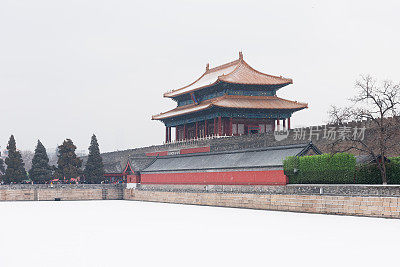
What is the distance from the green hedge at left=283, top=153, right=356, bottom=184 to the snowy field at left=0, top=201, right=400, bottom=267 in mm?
3941

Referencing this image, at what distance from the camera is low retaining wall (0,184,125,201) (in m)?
57.1

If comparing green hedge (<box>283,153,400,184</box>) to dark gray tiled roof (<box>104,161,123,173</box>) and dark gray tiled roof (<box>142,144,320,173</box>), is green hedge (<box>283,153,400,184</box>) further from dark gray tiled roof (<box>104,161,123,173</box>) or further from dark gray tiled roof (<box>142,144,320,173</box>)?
dark gray tiled roof (<box>104,161,123,173</box>)

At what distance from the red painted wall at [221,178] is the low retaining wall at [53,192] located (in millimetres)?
5261

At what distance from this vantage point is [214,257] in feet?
53.9

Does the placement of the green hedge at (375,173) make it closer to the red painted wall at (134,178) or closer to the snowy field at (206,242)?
the snowy field at (206,242)

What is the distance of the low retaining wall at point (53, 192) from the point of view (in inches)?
2247

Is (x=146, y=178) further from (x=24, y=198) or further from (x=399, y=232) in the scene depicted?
(x=399, y=232)

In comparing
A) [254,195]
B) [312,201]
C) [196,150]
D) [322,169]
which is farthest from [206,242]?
[196,150]

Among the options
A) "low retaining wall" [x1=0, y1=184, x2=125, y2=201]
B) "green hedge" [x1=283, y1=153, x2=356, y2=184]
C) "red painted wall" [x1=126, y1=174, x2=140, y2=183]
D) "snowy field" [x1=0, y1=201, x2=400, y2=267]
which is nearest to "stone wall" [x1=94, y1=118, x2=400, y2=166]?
"green hedge" [x1=283, y1=153, x2=356, y2=184]

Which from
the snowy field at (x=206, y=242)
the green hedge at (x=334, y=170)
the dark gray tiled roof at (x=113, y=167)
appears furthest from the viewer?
the dark gray tiled roof at (x=113, y=167)

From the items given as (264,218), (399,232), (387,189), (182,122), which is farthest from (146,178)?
(399,232)

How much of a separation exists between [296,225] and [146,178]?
34.7 m

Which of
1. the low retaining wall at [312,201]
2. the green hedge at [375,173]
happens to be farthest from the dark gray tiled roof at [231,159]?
the green hedge at [375,173]

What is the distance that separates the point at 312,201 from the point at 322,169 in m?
2.66
